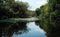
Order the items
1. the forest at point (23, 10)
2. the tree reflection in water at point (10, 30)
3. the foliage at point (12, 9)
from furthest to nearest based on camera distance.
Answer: the foliage at point (12, 9)
the forest at point (23, 10)
the tree reflection in water at point (10, 30)

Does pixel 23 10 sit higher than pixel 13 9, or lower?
lower

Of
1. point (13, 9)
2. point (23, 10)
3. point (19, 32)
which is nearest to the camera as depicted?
point (19, 32)

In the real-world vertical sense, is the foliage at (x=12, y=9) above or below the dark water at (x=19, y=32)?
below

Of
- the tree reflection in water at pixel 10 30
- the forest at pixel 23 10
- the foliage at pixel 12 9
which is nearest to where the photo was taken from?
the tree reflection in water at pixel 10 30

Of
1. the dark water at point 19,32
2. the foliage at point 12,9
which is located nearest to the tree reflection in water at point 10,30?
the dark water at point 19,32

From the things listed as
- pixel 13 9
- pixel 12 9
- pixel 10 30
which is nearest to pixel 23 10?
pixel 13 9

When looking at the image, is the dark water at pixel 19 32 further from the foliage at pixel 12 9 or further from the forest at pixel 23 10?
the foliage at pixel 12 9

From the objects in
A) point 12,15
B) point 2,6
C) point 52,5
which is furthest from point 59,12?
point 12,15

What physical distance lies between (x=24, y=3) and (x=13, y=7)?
3.23 m

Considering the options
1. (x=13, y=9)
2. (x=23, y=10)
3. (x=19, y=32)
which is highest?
(x=19, y=32)

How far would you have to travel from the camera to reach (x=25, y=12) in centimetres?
4244

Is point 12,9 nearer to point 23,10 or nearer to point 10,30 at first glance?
point 23,10

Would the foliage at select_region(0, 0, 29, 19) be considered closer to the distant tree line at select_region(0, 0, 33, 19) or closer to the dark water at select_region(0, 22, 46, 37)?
the distant tree line at select_region(0, 0, 33, 19)

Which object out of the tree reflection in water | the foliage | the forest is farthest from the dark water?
the foliage
